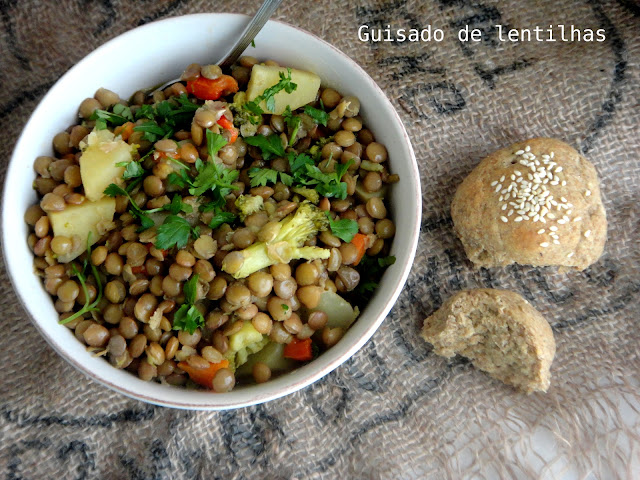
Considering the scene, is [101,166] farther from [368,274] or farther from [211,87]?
[368,274]

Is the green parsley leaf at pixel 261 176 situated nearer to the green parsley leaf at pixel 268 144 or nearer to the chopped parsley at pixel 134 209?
the green parsley leaf at pixel 268 144

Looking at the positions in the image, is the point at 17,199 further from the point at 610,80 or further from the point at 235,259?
the point at 610,80

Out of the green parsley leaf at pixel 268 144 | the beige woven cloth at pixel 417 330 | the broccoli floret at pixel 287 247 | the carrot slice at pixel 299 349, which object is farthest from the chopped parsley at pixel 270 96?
the carrot slice at pixel 299 349

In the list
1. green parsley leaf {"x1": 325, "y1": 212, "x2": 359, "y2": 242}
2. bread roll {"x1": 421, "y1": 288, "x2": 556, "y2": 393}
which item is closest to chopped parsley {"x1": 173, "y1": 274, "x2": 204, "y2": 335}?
green parsley leaf {"x1": 325, "y1": 212, "x2": 359, "y2": 242}

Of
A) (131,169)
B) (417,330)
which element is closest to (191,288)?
(131,169)

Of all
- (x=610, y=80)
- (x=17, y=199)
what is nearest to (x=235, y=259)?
(x=17, y=199)

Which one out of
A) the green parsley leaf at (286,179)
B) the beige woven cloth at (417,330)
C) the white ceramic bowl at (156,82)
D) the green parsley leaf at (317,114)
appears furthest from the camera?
the beige woven cloth at (417,330)
